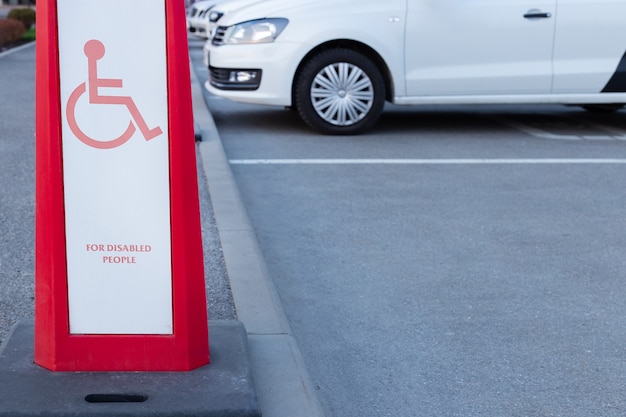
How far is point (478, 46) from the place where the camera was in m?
9.08

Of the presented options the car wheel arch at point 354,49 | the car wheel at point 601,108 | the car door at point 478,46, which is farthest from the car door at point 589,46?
the car wheel at point 601,108

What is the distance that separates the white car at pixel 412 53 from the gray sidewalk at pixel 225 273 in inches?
52.7

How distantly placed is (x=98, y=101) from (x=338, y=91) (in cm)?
618

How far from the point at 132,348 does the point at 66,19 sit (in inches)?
39.5

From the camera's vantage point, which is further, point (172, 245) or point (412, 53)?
point (412, 53)

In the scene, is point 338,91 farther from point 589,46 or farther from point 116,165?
point 116,165

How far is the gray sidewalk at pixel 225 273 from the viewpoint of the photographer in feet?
11.3

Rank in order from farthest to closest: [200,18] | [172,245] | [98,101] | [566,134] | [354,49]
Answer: [200,18], [566,134], [354,49], [172,245], [98,101]

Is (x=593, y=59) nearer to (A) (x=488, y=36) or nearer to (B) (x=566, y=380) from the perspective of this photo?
(A) (x=488, y=36)

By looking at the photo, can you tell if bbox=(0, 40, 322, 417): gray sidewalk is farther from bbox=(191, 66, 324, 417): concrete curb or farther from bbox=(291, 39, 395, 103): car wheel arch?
bbox=(291, 39, 395, 103): car wheel arch

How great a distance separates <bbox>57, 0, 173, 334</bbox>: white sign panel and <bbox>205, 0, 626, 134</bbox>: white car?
6.00m

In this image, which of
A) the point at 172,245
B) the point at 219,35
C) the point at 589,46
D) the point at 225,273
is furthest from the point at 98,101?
the point at 589,46

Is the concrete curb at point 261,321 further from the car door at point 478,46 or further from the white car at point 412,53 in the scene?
the car door at point 478,46

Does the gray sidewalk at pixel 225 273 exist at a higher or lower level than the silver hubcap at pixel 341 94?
lower
